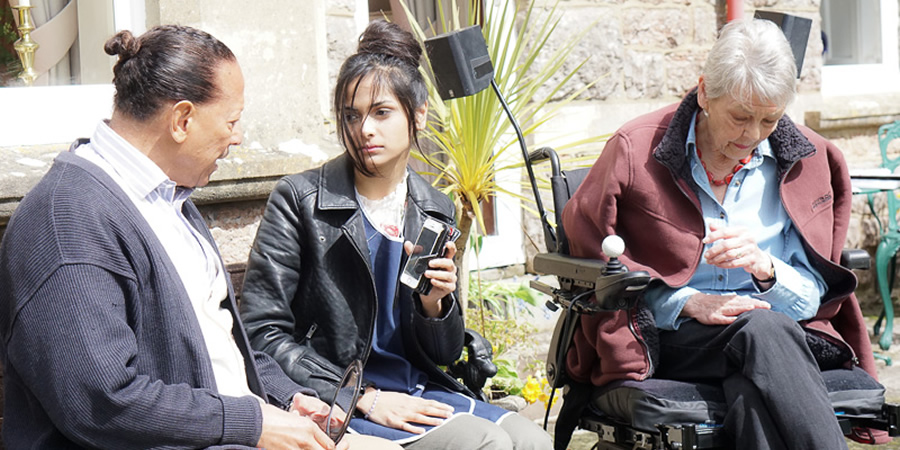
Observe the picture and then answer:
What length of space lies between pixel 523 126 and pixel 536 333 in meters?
1.07

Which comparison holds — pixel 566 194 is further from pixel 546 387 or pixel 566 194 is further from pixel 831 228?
pixel 546 387

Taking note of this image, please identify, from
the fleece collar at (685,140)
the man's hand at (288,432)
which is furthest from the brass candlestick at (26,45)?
the fleece collar at (685,140)

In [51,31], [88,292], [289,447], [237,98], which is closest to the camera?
[88,292]

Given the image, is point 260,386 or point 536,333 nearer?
point 260,386

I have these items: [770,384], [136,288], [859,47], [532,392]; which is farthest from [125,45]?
[859,47]

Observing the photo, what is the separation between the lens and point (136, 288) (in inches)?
79.5

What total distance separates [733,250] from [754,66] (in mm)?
483

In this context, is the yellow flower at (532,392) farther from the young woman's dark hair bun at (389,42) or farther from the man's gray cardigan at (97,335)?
the man's gray cardigan at (97,335)

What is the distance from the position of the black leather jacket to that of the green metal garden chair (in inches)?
148

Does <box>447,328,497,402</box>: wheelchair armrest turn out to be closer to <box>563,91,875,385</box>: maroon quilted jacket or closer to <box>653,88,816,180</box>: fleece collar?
<box>563,91,875,385</box>: maroon quilted jacket

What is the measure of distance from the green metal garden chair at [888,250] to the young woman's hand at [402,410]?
3862 millimetres

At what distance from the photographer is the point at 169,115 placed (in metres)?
2.16

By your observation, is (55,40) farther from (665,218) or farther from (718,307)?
(718,307)

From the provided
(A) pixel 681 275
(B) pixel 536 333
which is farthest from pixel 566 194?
(B) pixel 536 333
